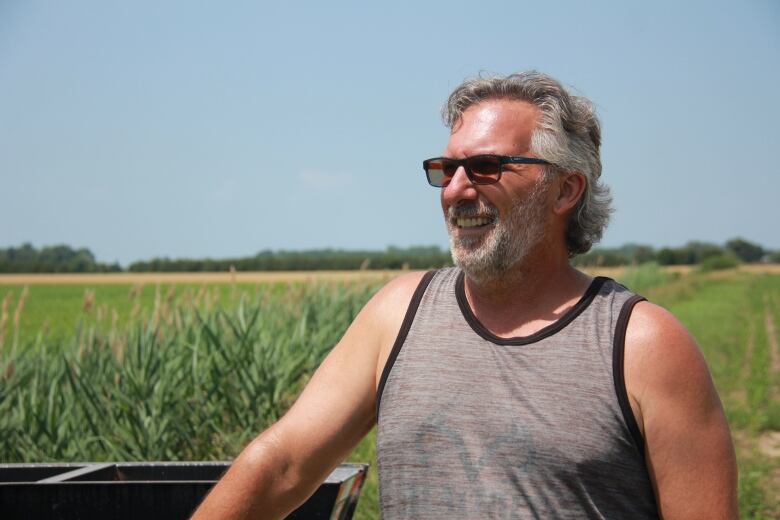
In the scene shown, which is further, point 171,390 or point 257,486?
point 171,390

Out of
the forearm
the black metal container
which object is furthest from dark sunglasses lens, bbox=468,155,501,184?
the black metal container

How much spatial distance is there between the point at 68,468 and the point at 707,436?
2.27 meters

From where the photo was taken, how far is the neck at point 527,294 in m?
2.05

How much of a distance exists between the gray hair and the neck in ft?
0.49

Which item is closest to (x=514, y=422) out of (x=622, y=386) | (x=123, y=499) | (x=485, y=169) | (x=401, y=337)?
(x=622, y=386)

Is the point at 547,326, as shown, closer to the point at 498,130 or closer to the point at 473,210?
the point at 473,210

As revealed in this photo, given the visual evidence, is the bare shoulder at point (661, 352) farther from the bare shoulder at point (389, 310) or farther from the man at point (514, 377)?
the bare shoulder at point (389, 310)

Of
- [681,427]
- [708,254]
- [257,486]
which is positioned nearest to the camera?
[681,427]

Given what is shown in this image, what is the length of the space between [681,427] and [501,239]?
0.55 m

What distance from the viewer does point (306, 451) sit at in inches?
83.0

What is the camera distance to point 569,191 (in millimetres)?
2211

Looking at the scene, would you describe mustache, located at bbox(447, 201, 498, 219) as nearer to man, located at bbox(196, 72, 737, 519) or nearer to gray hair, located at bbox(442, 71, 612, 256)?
man, located at bbox(196, 72, 737, 519)

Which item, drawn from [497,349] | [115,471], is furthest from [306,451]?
[115,471]

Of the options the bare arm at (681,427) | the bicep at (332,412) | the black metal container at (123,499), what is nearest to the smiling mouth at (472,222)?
the bicep at (332,412)
